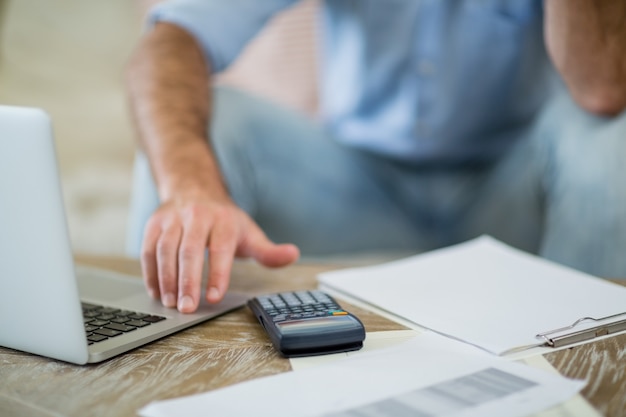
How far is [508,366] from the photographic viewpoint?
555mm

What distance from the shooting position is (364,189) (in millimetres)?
1529

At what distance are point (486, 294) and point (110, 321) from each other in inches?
15.1

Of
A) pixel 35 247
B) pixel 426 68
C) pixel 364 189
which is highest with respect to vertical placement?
pixel 426 68

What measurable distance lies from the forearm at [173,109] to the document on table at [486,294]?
0.90 feet

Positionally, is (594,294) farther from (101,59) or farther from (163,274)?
(101,59)

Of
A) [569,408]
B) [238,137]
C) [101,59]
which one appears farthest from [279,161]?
[569,408]

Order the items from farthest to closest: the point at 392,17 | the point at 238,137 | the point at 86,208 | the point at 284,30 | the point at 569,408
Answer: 1. the point at 284,30
2. the point at 86,208
3. the point at 392,17
4. the point at 238,137
5. the point at 569,408

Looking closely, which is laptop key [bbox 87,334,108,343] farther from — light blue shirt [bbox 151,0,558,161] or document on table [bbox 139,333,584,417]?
light blue shirt [bbox 151,0,558,161]

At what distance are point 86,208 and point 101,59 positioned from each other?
1.42 feet

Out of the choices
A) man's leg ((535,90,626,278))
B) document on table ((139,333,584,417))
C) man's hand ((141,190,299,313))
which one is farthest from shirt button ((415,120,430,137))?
document on table ((139,333,584,417))

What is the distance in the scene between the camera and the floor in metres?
1.96

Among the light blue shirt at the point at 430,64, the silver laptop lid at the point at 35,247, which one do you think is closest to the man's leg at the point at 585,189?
the light blue shirt at the point at 430,64

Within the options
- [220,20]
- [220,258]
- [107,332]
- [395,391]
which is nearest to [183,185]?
[220,258]

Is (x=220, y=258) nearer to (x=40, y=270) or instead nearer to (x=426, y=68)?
(x=40, y=270)
